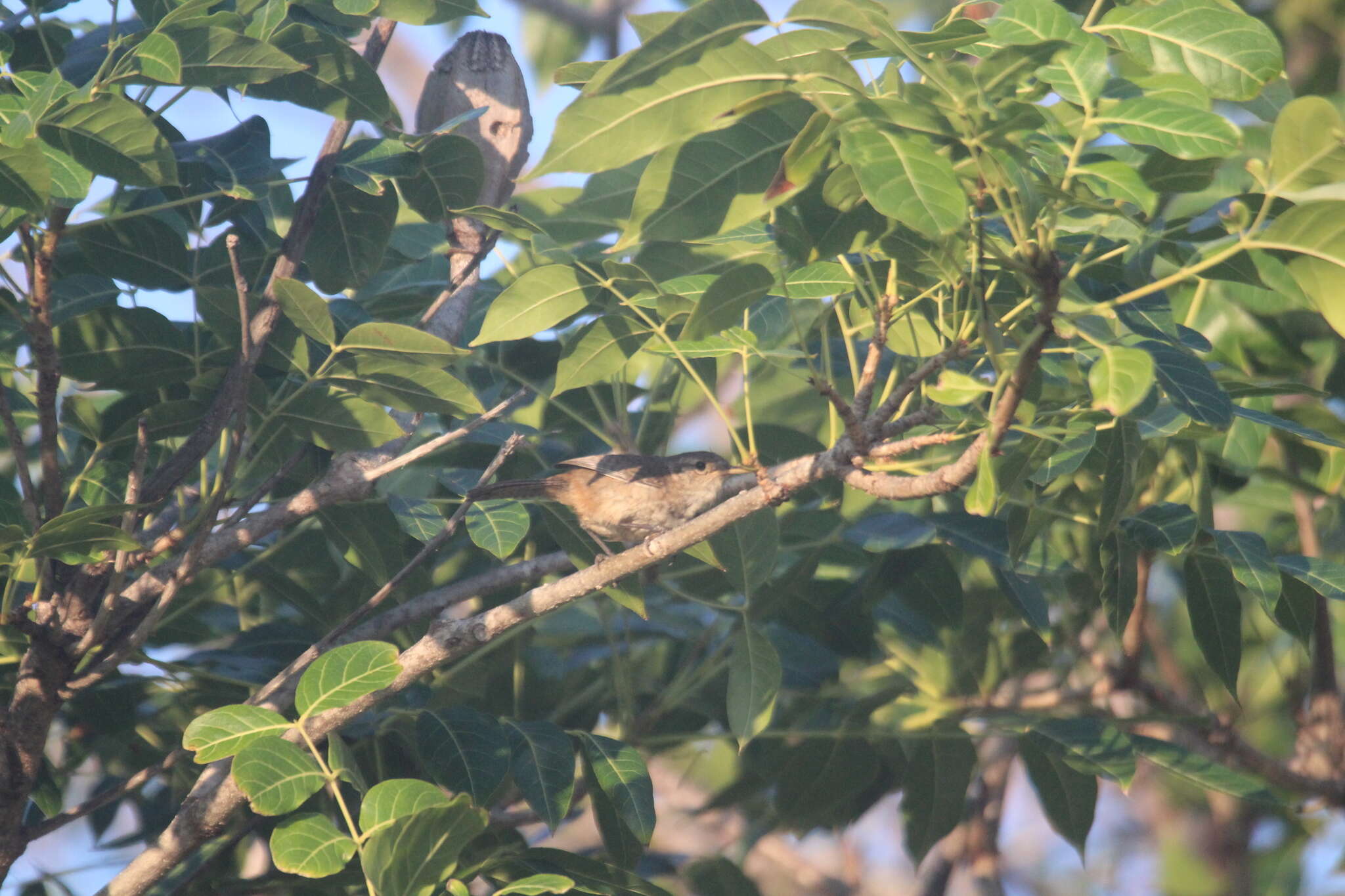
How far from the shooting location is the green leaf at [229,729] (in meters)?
1.73

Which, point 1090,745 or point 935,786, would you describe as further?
point 935,786

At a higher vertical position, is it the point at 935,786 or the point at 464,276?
the point at 464,276

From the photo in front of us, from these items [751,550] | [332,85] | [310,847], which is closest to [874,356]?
[751,550]

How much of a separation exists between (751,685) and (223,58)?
4.89 feet

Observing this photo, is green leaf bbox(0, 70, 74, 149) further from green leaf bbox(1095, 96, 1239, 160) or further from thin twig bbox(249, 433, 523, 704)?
green leaf bbox(1095, 96, 1239, 160)

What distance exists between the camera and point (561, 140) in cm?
136

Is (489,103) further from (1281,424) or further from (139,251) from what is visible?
(1281,424)

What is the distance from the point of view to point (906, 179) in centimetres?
129

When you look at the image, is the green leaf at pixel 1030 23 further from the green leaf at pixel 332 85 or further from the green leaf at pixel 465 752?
the green leaf at pixel 465 752

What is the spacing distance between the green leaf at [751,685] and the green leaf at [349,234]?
47.7 inches

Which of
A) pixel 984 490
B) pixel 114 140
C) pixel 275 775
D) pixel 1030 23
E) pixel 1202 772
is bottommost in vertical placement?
pixel 1202 772

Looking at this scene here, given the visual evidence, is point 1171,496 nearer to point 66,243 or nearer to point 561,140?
point 561,140

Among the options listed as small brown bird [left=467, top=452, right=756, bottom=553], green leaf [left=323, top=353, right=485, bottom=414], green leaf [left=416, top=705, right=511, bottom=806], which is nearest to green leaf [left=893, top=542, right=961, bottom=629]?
small brown bird [left=467, top=452, right=756, bottom=553]

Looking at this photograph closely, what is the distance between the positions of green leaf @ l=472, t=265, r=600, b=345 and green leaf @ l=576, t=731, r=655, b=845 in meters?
0.86
